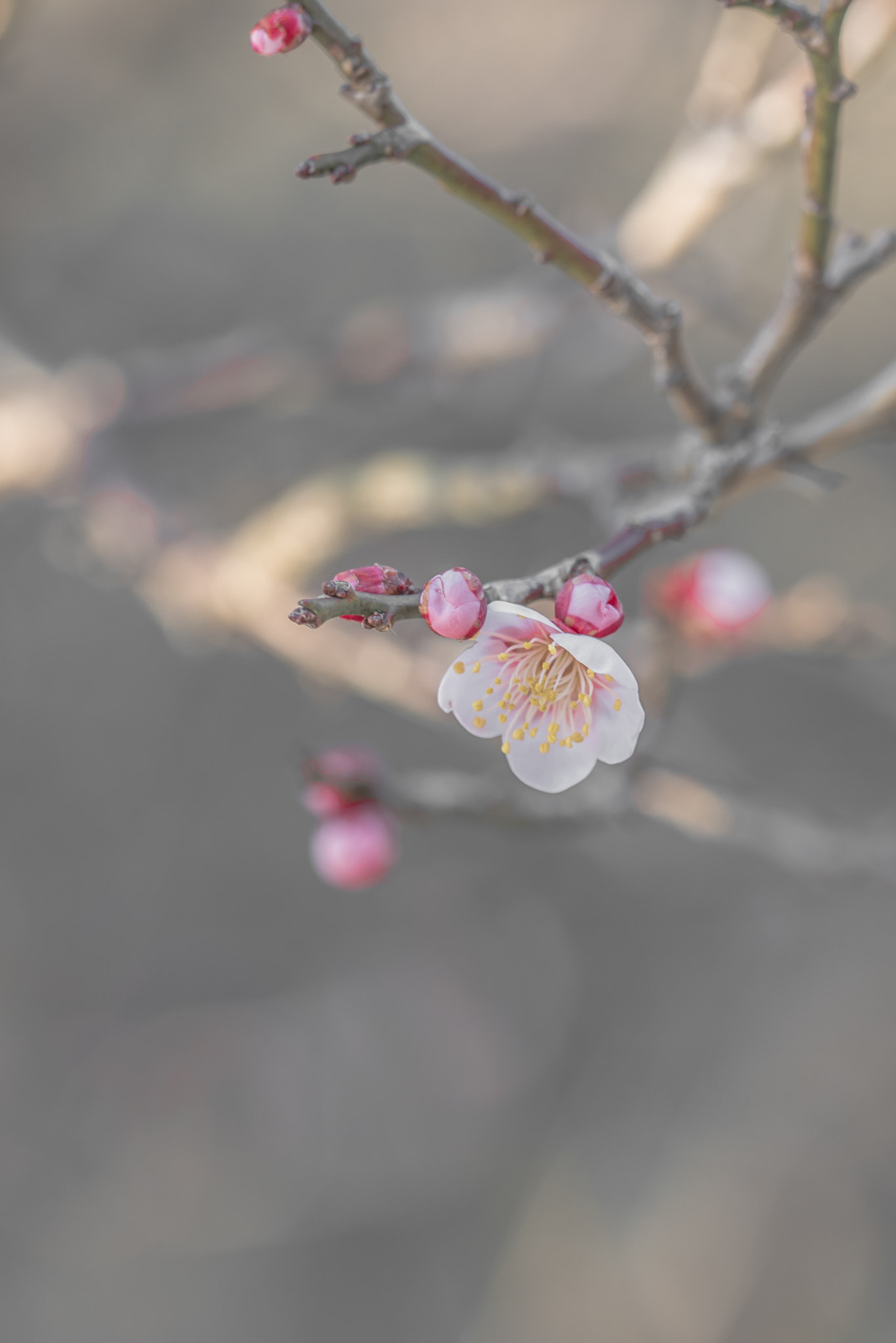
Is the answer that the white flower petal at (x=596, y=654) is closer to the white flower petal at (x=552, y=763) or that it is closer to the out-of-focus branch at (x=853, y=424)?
the white flower petal at (x=552, y=763)

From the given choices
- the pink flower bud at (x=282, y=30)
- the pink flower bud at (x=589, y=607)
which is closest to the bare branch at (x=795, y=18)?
the pink flower bud at (x=282, y=30)

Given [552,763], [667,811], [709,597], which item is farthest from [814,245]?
[667,811]

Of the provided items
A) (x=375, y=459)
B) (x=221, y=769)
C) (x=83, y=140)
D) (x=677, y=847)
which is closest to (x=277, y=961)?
(x=221, y=769)

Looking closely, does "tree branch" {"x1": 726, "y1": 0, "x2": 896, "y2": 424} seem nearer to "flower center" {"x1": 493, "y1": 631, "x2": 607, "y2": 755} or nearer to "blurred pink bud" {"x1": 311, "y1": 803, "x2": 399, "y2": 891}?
"flower center" {"x1": 493, "y1": 631, "x2": 607, "y2": 755}

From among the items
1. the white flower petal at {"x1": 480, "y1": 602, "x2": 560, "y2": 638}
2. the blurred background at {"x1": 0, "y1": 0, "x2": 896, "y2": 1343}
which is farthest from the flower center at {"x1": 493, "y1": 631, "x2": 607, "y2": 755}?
the blurred background at {"x1": 0, "y1": 0, "x2": 896, "y2": 1343}

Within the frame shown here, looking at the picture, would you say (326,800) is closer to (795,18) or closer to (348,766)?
(348,766)

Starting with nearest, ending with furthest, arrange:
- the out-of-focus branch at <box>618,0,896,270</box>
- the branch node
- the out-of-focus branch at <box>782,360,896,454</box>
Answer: the branch node
the out-of-focus branch at <box>782,360,896,454</box>
the out-of-focus branch at <box>618,0,896,270</box>

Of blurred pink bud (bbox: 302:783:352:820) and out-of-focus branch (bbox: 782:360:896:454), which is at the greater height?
blurred pink bud (bbox: 302:783:352:820)
